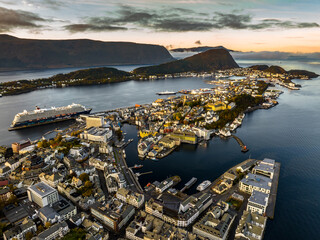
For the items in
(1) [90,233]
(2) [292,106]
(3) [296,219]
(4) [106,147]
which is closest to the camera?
(1) [90,233]

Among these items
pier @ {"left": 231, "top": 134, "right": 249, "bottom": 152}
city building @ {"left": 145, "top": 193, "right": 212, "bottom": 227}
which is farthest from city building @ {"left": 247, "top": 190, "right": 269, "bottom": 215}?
pier @ {"left": 231, "top": 134, "right": 249, "bottom": 152}

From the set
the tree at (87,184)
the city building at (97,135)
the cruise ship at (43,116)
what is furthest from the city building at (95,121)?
the tree at (87,184)

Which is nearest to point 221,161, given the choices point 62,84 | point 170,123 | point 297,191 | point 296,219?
point 297,191

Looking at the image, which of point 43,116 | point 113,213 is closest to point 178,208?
point 113,213

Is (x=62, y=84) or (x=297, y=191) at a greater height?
(x=62, y=84)

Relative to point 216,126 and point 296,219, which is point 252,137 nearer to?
point 216,126

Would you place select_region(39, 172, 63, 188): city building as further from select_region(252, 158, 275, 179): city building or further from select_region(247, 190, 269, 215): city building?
select_region(252, 158, 275, 179): city building

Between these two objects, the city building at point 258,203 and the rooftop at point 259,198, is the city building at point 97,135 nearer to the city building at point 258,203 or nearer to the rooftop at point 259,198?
the rooftop at point 259,198
